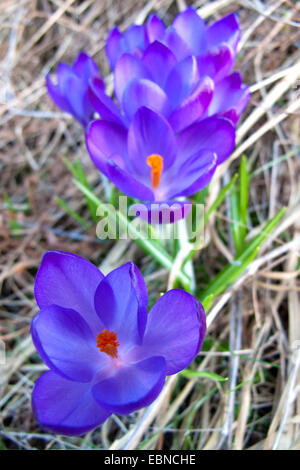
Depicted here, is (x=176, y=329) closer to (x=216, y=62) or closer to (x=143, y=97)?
(x=143, y=97)

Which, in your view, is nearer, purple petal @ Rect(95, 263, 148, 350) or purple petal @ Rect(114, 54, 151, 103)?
purple petal @ Rect(95, 263, 148, 350)

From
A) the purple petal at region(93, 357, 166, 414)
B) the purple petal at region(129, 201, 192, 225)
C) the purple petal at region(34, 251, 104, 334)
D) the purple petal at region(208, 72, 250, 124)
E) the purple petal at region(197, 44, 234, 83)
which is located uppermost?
the purple petal at region(197, 44, 234, 83)

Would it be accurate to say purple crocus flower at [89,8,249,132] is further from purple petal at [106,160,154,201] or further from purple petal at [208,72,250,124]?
purple petal at [106,160,154,201]

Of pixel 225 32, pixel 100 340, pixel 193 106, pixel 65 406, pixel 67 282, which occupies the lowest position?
pixel 65 406

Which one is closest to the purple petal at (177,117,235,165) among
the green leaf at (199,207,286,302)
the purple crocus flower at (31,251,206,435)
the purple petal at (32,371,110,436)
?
the green leaf at (199,207,286,302)

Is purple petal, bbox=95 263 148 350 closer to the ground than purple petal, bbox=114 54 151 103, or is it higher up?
closer to the ground

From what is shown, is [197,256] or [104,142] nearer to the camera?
[104,142]

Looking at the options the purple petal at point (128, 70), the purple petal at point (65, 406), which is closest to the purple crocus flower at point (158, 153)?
the purple petal at point (128, 70)

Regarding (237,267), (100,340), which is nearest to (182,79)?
(237,267)
